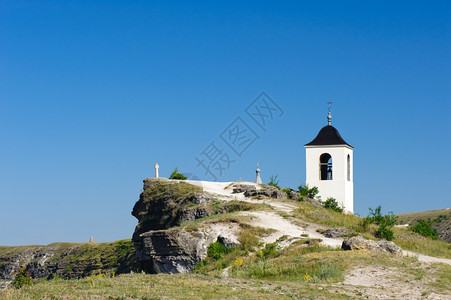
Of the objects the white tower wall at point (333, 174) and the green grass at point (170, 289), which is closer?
the green grass at point (170, 289)

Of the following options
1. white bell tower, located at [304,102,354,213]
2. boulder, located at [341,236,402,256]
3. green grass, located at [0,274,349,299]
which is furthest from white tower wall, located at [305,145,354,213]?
green grass, located at [0,274,349,299]

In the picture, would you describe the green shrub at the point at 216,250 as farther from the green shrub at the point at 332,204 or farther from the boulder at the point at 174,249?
the green shrub at the point at 332,204

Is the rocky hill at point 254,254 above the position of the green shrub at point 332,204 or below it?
below

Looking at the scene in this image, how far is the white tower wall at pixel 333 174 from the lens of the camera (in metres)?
43.4

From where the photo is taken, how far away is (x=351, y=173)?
45.2m

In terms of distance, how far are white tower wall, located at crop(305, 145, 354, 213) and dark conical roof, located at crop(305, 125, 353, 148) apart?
1.03 ft

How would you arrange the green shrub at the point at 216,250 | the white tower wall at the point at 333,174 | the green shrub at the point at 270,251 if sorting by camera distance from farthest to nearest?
the white tower wall at the point at 333,174 → the green shrub at the point at 216,250 → the green shrub at the point at 270,251

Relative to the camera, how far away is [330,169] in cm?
4447

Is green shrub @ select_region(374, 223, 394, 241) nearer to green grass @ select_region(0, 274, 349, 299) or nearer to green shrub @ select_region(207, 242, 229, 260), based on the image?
green shrub @ select_region(207, 242, 229, 260)

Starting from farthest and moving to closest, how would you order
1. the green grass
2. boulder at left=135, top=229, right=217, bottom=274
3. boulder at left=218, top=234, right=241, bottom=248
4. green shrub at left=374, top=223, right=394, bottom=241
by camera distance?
green shrub at left=374, top=223, right=394, bottom=241
boulder at left=218, top=234, right=241, bottom=248
boulder at left=135, top=229, right=217, bottom=274
the green grass

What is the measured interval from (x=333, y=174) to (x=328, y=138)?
2.64 metres

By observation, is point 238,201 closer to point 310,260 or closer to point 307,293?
point 310,260

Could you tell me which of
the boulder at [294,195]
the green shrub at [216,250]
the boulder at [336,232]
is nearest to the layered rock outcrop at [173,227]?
the green shrub at [216,250]

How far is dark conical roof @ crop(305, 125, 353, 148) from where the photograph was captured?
44062 millimetres
